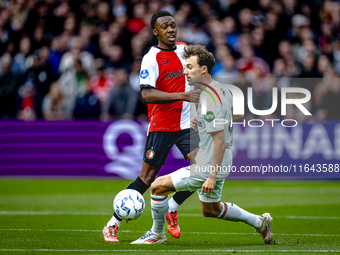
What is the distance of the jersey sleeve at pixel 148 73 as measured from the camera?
6.25 meters

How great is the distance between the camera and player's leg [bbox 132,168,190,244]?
564 centimetres

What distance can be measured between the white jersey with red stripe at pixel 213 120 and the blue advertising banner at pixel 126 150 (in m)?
6.88

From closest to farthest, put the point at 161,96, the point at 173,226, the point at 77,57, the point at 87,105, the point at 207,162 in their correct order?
the point at 207,162
the point at 161,96
the point at 173,226
the point at 87,105
the point at 77,57

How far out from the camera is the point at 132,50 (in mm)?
13836

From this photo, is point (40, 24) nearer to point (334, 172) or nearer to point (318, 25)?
point (318, 25)

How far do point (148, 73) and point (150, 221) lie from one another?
8.13 ft

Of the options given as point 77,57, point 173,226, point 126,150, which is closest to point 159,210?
point 173,226

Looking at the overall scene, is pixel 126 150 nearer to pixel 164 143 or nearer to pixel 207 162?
pixel 164 143

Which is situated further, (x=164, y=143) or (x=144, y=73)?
(x=164, y=143)

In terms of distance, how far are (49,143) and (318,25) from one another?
315 inches

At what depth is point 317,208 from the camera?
354 inches

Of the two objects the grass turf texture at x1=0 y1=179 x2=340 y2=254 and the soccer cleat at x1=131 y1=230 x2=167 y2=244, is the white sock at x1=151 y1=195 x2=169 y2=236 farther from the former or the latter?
the grass turf texture at x1=0 y1=179 x2=340 y2=254

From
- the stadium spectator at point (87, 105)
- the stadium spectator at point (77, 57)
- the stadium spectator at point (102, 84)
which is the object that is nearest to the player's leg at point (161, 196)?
the stadium spectator at point (87, 105)

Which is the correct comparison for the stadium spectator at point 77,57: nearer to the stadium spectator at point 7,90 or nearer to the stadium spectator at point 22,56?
the stadium spectator at point 22,56
